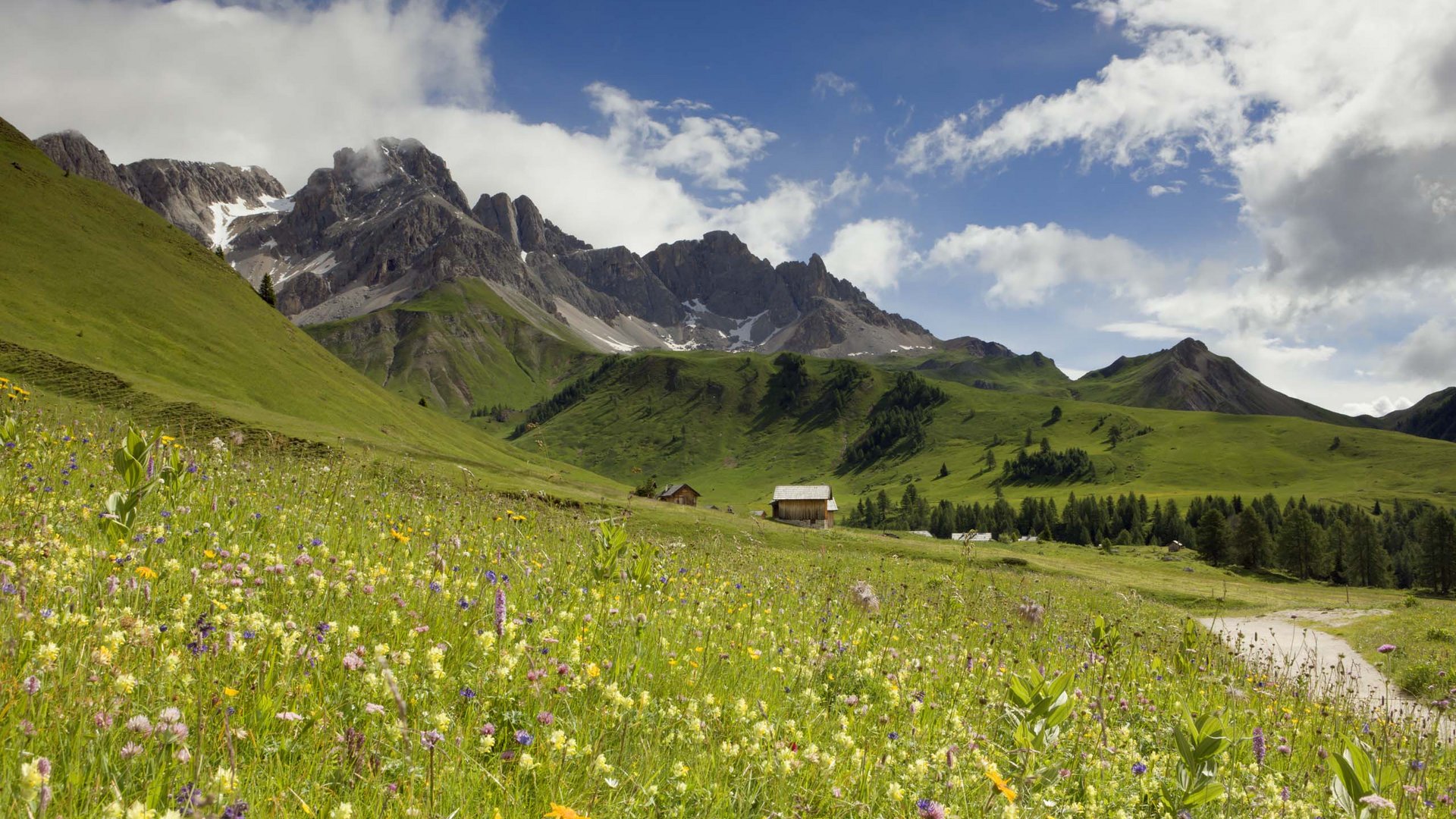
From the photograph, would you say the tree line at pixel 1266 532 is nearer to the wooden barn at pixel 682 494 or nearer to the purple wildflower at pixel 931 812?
the wooden barn at pixel 682 494

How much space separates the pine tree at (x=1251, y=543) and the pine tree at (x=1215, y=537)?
74.0 inches

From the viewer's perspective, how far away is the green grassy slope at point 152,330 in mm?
50616

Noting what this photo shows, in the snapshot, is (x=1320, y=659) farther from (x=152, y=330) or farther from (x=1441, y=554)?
(x=1441, y=554)

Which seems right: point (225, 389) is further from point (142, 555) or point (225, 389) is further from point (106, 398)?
point (142, 555)

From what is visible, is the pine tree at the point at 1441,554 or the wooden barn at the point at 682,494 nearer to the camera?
the pine tree at the point at 1441,554

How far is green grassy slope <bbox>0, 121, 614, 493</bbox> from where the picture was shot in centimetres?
5062

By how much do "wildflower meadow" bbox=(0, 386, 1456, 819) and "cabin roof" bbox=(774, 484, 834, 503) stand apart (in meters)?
129

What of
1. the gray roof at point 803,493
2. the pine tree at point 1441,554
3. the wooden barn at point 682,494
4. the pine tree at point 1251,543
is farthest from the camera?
the wooden barn at point 682,494

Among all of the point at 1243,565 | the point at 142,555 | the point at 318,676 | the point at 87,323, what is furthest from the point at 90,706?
the point at 1243,565

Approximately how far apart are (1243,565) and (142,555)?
160m

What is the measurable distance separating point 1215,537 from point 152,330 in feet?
557

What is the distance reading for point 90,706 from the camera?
9.57 ft

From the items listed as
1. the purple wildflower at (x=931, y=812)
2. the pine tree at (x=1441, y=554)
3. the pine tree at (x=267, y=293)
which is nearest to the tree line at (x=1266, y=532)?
the pine tree at (x=1441, y=554)

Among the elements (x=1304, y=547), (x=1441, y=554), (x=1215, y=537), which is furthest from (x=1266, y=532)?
(x=1441, y=554)
